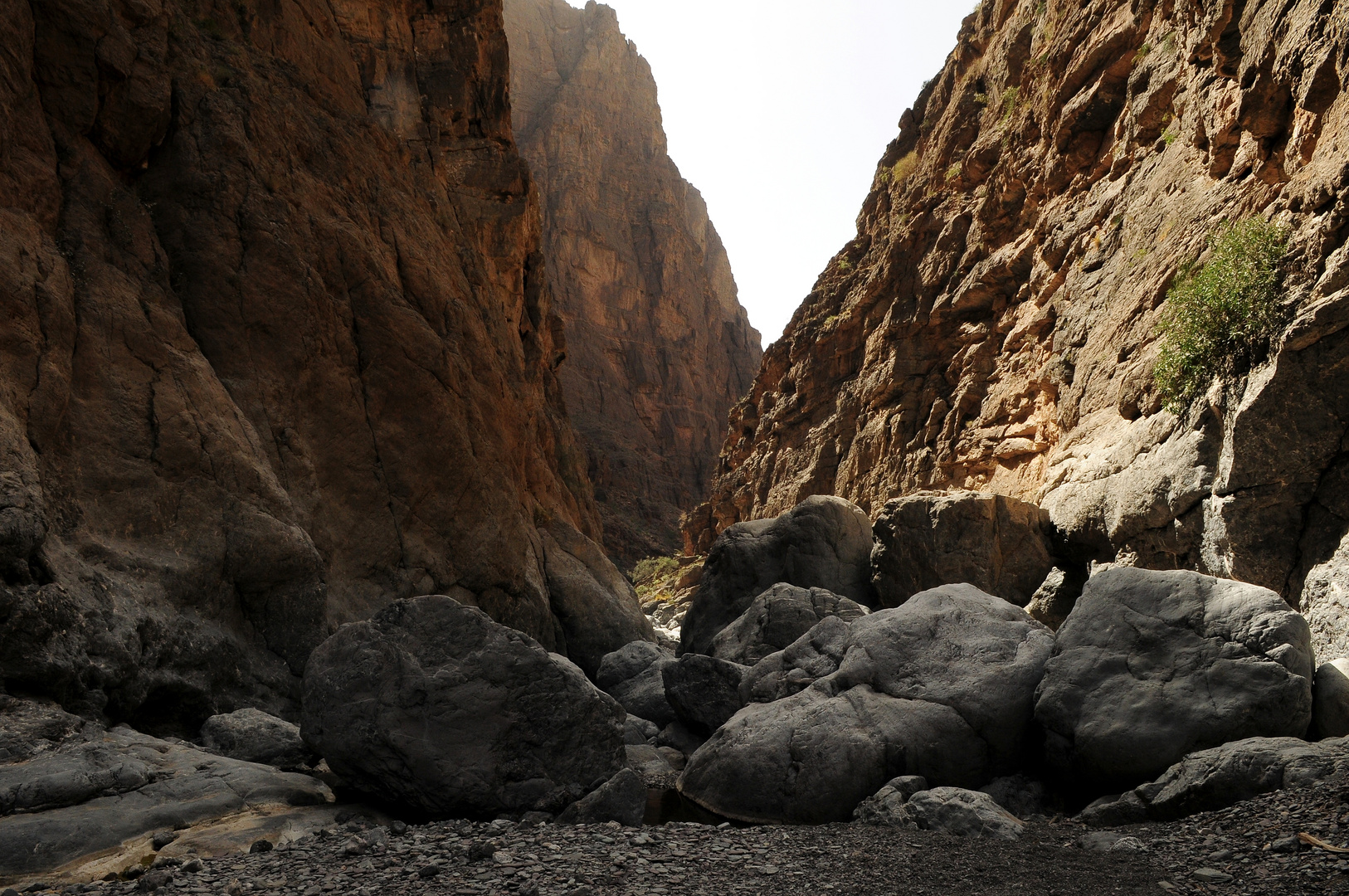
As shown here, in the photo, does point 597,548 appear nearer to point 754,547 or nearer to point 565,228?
point 754,547

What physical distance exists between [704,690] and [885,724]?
3658 millimetres

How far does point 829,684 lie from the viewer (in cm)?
969

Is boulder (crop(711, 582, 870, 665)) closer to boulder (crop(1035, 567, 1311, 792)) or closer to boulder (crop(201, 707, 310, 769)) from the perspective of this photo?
boulder (crop(1035, 567, 1311, 792))

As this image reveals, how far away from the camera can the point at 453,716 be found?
7.63 m

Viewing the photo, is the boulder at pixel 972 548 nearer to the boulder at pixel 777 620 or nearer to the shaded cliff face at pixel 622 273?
the boulder at pixel 777 620

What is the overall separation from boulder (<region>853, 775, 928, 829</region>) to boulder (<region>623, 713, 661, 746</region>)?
4690 millimetres

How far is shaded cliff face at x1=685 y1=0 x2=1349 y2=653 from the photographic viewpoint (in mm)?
11453

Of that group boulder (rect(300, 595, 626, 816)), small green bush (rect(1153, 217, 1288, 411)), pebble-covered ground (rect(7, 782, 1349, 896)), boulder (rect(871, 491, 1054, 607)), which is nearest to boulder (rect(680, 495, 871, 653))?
boulder (rect(871, 491, 1054, 607))

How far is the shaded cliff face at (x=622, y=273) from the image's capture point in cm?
8106

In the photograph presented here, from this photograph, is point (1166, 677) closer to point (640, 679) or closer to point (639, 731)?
point (639, 731)

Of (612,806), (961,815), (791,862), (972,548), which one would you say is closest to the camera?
(791,862)

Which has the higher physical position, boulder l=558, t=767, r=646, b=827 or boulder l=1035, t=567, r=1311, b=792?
boulder l=1035, t=567, r=1311, b=792

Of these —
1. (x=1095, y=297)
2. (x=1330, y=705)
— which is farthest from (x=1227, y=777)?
(x=1095, y=297)

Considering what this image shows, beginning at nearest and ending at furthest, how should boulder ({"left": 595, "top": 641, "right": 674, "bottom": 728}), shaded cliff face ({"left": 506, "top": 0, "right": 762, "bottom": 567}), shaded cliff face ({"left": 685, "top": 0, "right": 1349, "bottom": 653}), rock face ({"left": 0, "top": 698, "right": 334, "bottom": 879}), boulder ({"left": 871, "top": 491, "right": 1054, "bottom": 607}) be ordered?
1. rock face ({"left": 0, "top": 698, "right": 334, "bottom": 879})
2. shaded cliff face ({"left": 685, "top": 0, "right": 1349, "bottom": 653})
3. boulder ({"left": 595, "top": 641, "right": 674, "bottom": 728})
4. boulder ({"left": 871, "top": 491, "right": 1054, "bottom": 607})
5. shaded cliff face ({"left": 506, "top": 0, "right": 762, "bottom": 567})
